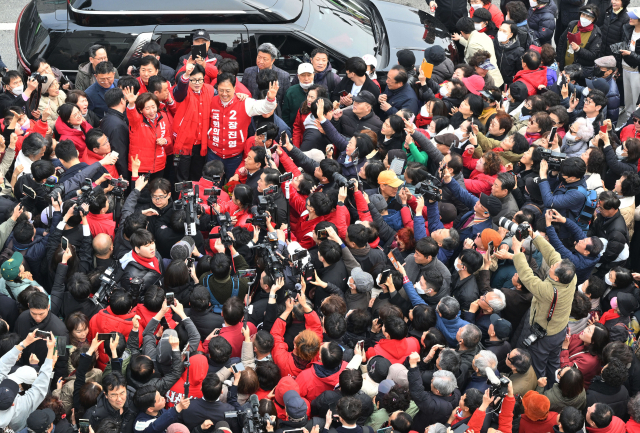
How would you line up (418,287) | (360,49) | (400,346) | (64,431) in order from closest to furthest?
(64,431), (400,346), (418,287), (360,49)

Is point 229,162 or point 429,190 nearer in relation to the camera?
point 429,190

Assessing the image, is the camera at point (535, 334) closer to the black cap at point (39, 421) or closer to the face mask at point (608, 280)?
the face mask at point (608, 280)

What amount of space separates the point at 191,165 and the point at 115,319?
3103 millimetres

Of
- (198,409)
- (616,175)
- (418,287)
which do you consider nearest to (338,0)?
(616,175)

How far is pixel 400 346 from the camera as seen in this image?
232 inches

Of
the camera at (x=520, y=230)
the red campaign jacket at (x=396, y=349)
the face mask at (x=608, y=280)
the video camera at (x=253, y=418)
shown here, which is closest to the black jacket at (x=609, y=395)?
the face mask at (x=608, y=280)

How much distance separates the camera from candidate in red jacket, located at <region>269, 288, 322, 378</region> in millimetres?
5785

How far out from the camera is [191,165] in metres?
8.74

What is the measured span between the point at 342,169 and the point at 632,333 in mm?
3298

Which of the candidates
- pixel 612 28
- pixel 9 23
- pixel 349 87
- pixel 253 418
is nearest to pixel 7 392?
pixel 253 418

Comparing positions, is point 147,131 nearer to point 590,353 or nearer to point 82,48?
point 82,48

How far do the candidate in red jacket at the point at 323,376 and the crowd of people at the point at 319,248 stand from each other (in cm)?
2

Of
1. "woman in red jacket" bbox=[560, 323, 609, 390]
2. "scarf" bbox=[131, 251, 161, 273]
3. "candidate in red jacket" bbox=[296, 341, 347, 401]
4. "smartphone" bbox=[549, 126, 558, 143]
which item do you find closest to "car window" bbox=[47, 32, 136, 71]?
"scarf" bbox=[131, 251, 161, 273]

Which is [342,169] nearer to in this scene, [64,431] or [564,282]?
[564,282]
